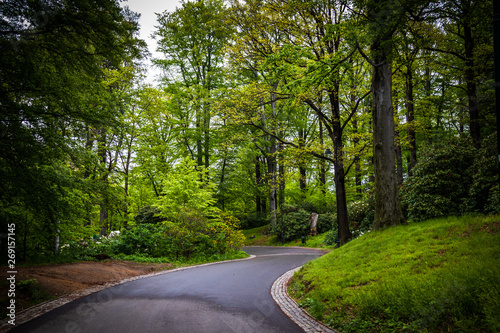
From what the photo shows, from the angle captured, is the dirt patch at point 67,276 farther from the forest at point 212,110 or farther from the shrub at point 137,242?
the shrub at point 137,242

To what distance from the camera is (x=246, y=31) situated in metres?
14.6

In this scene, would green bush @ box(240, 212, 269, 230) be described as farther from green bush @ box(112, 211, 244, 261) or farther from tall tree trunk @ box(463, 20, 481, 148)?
tall tree trunk @ box(463, 20, 481, 148)

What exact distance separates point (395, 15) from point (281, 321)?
720 cm

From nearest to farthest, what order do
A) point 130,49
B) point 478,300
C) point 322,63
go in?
point 478,300
point 130,49
point 322,63

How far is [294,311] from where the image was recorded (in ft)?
18.2

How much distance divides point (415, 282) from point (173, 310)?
14.7 ft

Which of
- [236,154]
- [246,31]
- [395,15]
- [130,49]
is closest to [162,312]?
[130,49]

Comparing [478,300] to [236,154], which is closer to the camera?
[478,300]

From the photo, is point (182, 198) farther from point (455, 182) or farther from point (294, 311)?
point (455, 182)

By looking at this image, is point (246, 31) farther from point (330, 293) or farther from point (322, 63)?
point (330, 293)

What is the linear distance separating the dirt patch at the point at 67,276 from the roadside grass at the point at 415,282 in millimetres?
5529

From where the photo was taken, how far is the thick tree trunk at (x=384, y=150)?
27.5 feet

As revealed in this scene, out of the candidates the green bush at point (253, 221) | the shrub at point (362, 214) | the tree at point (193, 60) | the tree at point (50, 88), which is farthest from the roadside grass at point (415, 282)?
the green bush at point (253, 221)

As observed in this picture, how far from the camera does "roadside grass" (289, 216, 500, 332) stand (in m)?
3.66
